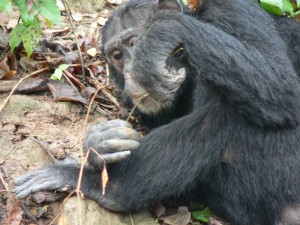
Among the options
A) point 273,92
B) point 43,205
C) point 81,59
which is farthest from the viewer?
point 81,59

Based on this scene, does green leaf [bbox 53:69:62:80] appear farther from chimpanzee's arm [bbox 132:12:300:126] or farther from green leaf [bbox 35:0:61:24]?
chimpanzee's arm [bbox 132:12:300:126]

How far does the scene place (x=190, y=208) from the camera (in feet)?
15.5

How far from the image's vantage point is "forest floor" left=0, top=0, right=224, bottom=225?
4254mm

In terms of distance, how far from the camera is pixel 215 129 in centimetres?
425

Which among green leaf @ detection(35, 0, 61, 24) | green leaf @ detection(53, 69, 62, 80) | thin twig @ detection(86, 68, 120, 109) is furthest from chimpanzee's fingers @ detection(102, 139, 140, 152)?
thin twig @ detection(86, 68, 120, 109)

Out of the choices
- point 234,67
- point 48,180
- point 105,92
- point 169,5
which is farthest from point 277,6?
point 48,180

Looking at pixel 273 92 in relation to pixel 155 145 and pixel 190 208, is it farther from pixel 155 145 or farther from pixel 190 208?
pixel 190 208

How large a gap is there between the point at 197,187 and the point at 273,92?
94 cm

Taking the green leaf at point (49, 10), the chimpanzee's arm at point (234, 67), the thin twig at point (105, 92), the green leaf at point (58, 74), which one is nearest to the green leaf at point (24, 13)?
the green leaf at point (49, 10)

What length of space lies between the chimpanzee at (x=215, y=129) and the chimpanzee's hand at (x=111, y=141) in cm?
1

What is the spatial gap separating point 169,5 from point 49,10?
92cm

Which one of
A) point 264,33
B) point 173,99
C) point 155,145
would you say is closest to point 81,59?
point 173,99

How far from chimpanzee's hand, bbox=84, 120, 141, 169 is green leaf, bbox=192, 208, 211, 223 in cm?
74

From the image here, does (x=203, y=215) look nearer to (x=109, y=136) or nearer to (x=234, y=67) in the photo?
(x=109, y=136)
